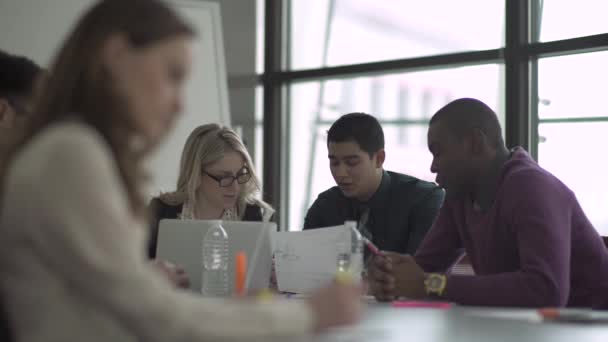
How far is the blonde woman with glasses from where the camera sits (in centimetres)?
340

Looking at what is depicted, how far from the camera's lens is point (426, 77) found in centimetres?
509

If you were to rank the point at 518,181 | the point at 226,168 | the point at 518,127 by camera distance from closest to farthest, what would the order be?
the point at 518,181 → the point at 226,168 → the point at 518,127

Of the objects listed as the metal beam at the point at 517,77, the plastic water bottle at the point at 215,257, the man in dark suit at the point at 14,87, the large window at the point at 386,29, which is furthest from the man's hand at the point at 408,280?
the large window at the point at 386,29

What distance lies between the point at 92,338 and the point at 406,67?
4.22 m

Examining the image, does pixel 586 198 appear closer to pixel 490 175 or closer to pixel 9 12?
pixel 490 175

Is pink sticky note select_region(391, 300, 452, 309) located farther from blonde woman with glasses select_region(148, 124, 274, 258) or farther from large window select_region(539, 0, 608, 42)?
large window select_region(539, 0, 608, 42)

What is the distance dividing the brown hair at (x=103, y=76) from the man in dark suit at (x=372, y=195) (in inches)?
92.7

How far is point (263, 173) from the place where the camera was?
5.78 meters

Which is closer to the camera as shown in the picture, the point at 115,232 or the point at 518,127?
the point at 115,232

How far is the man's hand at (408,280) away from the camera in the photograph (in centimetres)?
241

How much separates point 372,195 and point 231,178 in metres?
0.63

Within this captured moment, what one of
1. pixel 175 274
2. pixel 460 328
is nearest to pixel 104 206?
pixel 460 328

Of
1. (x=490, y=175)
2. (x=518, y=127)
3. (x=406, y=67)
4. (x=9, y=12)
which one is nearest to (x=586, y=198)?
(x=518, y=127)

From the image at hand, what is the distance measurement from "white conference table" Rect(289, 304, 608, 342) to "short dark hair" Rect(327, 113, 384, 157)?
1.47m
